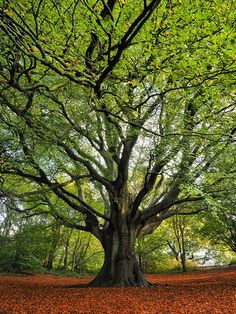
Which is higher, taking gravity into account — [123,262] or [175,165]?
[175,165]

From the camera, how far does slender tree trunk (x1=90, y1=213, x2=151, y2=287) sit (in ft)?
38.6

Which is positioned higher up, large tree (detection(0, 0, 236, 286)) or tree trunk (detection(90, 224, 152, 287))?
large tree (detection(0, 0, 236, 286))

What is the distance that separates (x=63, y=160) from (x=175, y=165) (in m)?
3.90

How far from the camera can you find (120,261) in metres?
12.1

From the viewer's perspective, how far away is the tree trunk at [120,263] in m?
11.7

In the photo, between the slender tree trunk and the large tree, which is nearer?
the large tree

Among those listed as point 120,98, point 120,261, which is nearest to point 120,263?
point 120,261

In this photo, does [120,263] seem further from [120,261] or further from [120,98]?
[120,98]

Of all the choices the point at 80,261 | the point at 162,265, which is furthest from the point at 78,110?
the point at 162,265

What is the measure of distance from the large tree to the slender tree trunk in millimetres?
41

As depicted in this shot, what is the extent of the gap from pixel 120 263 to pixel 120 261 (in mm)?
85

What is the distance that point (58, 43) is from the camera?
18.9ft

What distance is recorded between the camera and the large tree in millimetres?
5062

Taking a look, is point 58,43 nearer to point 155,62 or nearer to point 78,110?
point 155,62
